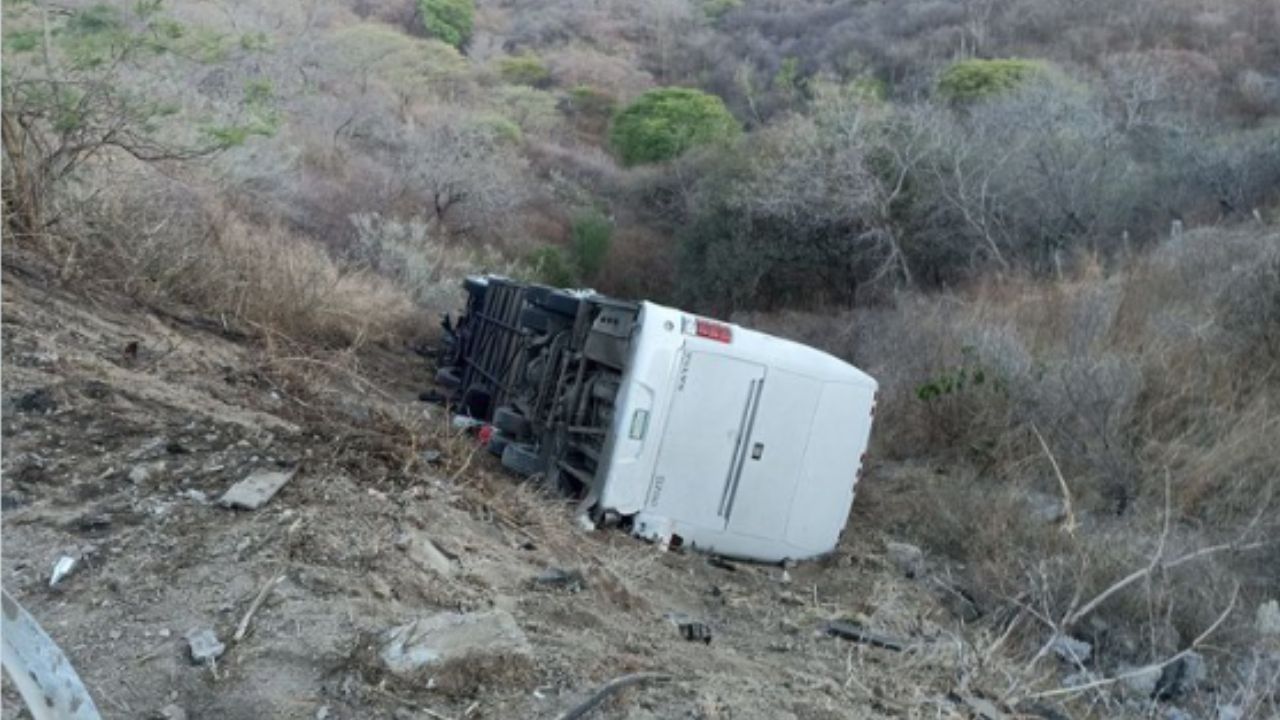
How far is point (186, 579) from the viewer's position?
16.9 ft

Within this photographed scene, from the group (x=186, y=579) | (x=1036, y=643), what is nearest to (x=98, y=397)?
(x=186, y=579)

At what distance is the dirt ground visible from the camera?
4.60 meters

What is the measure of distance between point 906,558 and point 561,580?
4365 mm

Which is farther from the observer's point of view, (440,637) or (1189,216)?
(1189,216)

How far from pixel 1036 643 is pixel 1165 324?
25.1ft

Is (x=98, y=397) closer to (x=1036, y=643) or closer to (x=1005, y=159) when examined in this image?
(x=1036, y=643)

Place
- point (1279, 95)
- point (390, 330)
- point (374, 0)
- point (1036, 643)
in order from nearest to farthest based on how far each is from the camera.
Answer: point (1036, 643) → point (390, 330) → point (1279, 95) → point (374, 0)

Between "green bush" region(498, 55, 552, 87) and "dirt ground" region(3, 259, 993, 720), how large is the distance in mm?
54659

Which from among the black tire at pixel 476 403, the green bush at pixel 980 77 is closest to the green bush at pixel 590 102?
the green bush at pixel 980 77

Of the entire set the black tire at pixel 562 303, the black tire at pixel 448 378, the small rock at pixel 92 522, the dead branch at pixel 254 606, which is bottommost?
the black tire at pixel 448 378

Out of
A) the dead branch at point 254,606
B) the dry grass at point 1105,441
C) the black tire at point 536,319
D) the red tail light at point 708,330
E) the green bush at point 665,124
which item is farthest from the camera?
the green bush at point 665,124

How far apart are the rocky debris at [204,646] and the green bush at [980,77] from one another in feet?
103

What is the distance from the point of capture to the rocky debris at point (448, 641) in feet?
15.1

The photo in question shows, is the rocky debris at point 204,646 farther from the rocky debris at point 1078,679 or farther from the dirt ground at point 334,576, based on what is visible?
the rocky debris at point 1078,679
